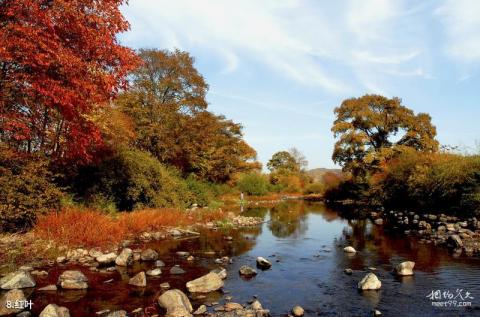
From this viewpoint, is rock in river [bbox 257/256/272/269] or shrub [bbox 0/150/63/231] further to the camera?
shrub [bbox 0/150/63/231]

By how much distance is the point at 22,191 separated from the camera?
44.8 ft

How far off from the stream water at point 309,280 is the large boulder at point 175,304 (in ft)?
0.75

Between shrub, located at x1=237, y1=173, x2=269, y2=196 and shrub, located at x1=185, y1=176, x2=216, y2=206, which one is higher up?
shrub, located at x1=237, y1=173, x2=269, y2=196

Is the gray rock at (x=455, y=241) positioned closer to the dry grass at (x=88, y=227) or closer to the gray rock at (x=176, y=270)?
the gray rock at (x=176, y=270)

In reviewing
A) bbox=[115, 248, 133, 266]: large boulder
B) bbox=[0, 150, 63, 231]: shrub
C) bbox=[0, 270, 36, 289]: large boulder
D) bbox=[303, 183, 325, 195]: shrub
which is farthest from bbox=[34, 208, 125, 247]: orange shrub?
bbox=[303, 183, 325, 195]: shrub

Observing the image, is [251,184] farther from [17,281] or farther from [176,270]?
[17,281]

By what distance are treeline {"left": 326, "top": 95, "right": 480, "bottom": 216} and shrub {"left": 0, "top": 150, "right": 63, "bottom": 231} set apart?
A: 67.6 feet

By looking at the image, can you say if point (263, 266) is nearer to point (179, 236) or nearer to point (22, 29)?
point (179, 236)

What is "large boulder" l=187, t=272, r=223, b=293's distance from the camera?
923 cm

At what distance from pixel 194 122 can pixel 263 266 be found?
21054 mm

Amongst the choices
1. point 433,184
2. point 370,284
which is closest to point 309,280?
point 370,284

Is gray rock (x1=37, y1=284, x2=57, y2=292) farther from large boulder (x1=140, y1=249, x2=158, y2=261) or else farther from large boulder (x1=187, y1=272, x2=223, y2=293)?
large boulder (x1=140, y1=249, x2=158, y2=261)

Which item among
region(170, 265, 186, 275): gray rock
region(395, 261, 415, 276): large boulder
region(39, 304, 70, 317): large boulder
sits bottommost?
region(39, 304, 70, 317): large boulder

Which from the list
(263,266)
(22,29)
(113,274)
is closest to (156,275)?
(113,274)
